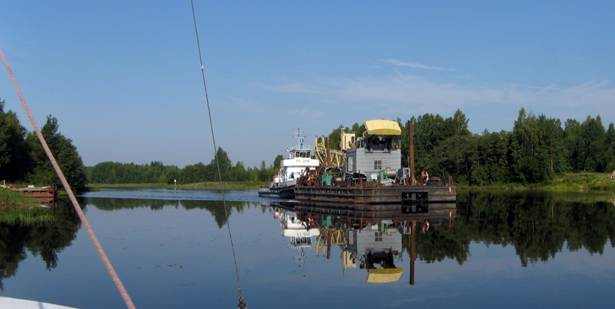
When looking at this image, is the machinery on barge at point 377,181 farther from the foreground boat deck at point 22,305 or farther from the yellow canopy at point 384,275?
the foreground boat deck at point 22,305

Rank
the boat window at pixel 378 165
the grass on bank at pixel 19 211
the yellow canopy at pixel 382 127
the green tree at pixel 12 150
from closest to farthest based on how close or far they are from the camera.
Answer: the grass on bank at pixel 19 211 → the yellow canopy at pixel 382 127 → the boat window at pixel 378 165 → the green tree at pixel 12 150

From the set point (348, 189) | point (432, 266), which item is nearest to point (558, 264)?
point (432, 266)

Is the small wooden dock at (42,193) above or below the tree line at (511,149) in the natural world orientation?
below

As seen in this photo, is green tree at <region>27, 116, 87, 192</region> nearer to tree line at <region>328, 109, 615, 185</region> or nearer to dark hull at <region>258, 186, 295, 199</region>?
dark hull at <region>258, 186, 295, 199</region>

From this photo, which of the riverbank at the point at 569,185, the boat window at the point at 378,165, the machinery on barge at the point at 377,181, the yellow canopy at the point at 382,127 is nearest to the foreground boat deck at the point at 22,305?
the machinery on barge at the point at 377,181

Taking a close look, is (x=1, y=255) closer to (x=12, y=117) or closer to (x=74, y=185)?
(x=12, y=117)

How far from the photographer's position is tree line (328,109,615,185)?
10506 centimetres

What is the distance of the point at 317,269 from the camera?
19.4m

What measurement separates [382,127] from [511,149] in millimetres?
58663

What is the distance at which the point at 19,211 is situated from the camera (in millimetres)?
41188

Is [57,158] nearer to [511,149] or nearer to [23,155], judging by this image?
[23,155]

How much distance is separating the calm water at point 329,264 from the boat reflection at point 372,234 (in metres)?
0.09

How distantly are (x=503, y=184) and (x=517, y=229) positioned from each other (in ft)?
256

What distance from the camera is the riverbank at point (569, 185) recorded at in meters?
90.9
